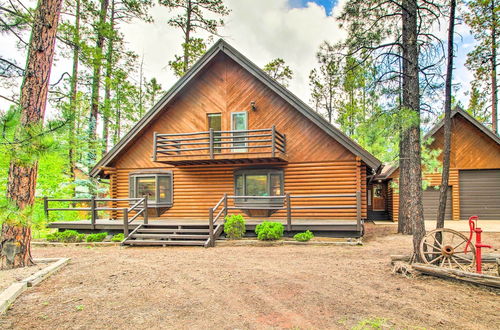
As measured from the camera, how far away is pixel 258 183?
44.8 feet

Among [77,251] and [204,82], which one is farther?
[204,82]

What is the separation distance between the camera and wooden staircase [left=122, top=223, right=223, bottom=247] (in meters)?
10.8

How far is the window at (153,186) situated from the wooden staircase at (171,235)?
2.37 m

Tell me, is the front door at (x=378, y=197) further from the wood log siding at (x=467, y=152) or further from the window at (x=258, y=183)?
the window at (x=258, y=183)

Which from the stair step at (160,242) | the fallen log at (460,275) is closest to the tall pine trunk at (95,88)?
the stair step at (160,242)

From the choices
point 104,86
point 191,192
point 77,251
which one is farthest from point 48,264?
point 104,86

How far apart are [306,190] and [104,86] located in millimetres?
14204

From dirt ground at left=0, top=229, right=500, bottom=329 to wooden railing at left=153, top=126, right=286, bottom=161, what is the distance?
5.23 meters

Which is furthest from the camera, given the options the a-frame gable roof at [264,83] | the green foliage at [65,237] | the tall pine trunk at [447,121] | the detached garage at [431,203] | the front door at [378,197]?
the front door at [378,197]

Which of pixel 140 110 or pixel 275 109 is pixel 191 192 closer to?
pixel 275 109

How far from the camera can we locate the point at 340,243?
10.1m

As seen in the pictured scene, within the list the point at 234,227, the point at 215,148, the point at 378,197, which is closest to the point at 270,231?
the point at 234,227

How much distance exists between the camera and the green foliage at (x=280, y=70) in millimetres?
27953

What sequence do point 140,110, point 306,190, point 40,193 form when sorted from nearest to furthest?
point 306,190
point 40,193
point 140,110
